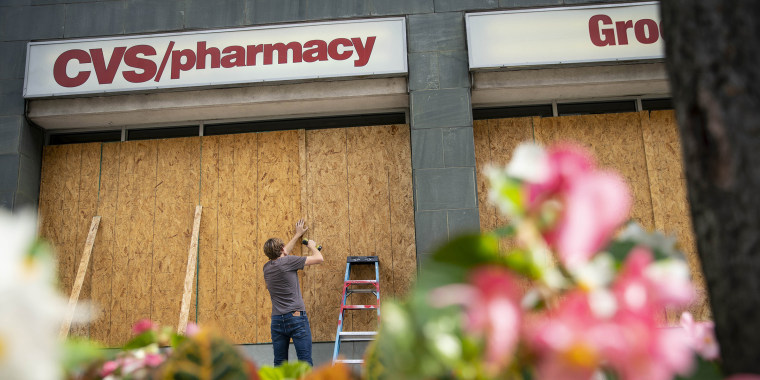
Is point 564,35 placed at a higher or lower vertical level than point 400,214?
higher

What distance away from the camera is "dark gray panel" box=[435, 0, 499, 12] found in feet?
22.6

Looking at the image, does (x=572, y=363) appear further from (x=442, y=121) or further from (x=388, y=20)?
(x=388, y=20)

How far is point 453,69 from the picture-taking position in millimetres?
6715

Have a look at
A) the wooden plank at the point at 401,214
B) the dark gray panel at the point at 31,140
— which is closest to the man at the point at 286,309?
the wooden plank at the point at 401,214

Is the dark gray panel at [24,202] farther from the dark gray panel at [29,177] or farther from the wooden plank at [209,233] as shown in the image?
the wooden plank at [209,233]

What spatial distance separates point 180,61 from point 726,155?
713cm

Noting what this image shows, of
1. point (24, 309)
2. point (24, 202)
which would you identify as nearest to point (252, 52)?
point (24, 202)

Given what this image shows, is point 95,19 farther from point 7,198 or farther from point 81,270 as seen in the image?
point 81,270

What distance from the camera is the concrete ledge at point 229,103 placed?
684cm

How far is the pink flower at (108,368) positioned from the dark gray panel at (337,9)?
257 inches

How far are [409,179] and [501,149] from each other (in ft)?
4.16

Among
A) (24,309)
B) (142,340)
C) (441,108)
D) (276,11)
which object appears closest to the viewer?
(24,309)

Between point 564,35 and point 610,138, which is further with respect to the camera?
point 610,138

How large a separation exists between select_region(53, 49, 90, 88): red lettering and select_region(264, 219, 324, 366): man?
10.7 ft
